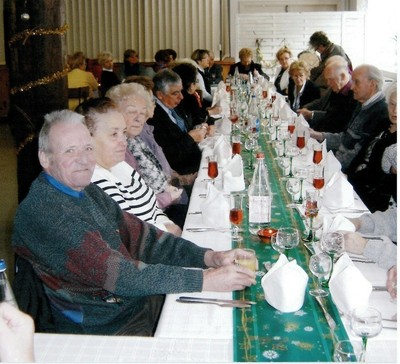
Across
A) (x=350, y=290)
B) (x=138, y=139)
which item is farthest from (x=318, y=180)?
(x=350, y=290)

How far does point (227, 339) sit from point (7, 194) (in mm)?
4976

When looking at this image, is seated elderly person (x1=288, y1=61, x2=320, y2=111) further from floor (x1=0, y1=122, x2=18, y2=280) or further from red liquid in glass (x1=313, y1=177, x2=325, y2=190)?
red liquid in glass (x1=313, y1=177, x2=325, y2=190)

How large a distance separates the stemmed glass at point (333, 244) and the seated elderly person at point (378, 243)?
0.17m

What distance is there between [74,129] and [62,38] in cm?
180

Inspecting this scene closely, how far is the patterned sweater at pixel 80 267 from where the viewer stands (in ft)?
6.14

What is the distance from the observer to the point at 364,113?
4.63 metres

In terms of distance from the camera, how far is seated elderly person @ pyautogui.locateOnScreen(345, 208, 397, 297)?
1961 mm

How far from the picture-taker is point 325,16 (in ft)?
36.3

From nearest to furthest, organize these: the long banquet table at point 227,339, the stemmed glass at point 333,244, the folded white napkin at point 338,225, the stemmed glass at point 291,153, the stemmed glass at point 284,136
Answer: the long banquet table at point 227,339 → the stemmed glass at point 333,244 → the folded white napkin at point 338,225 → the stemmed glass at point 291,153 → the stemmed glass at point 284,136

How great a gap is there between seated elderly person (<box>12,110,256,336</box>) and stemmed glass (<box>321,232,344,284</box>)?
0.27 meters

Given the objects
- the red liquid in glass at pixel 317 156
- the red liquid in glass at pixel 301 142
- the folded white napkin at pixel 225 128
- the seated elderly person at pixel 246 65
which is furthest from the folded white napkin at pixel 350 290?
the seated elderly person at pixel 246 65

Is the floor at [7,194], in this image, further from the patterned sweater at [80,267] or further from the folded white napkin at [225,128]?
the folded white napkin at [225,128]

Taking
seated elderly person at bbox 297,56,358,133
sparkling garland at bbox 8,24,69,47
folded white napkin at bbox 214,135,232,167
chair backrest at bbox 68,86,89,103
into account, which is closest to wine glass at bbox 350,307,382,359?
folded white napkin at bbox 214,135,232,167

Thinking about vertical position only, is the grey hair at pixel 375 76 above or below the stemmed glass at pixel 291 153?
above
